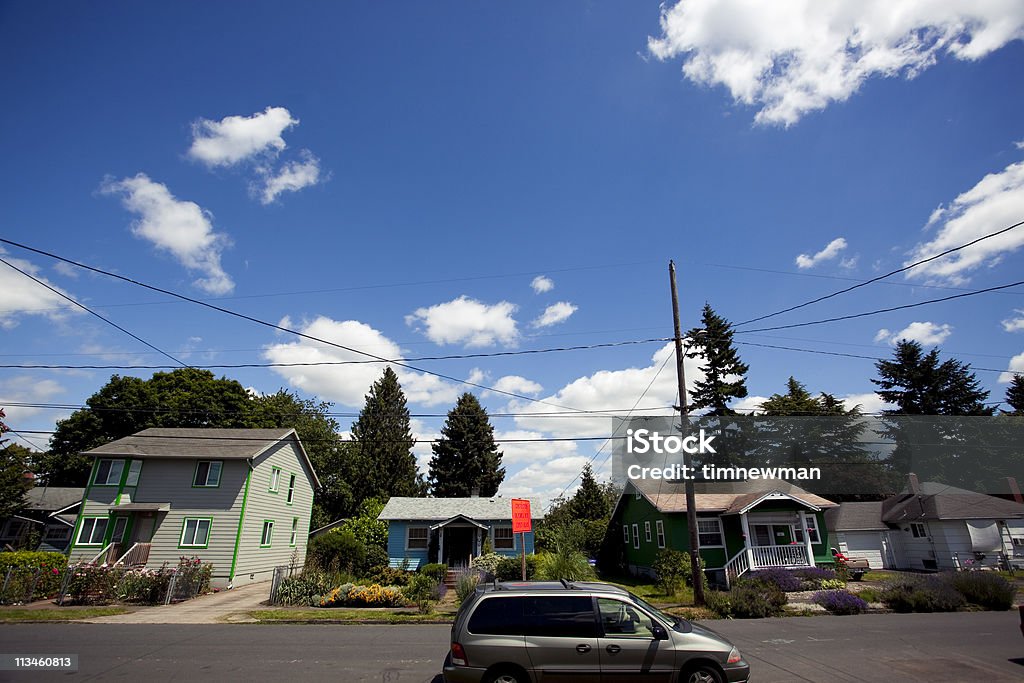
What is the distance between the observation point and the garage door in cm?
3238

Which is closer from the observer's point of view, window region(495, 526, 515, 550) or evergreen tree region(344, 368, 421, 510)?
window region(495, 526, 515, 550)

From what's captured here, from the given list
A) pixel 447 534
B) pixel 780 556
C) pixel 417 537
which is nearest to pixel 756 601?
pixel 780 556

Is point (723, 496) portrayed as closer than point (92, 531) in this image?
No

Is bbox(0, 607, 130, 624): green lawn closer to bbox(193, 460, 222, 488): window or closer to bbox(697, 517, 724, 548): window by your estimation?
bbox(193, 460, 222, 488): window

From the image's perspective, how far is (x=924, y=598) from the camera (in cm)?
1588

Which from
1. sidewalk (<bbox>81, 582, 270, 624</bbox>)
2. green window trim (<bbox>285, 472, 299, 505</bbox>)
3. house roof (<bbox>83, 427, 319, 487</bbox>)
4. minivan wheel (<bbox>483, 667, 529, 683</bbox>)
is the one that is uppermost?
house roof (<bbox>83, 427, 319, 487</bbox>)

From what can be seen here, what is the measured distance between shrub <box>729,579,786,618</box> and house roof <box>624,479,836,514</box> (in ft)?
18.4

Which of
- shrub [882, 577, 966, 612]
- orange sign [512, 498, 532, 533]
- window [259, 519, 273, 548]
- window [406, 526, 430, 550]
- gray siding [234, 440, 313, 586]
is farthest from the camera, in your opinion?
window [406, 526, 430, 550]

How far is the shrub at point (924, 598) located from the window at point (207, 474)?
94.3 ft

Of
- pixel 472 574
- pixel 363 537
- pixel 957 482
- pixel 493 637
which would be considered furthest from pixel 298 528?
pixel 957 482

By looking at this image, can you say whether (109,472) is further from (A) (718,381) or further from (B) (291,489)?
(A) (718,381)

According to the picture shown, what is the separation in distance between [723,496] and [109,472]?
32.9m

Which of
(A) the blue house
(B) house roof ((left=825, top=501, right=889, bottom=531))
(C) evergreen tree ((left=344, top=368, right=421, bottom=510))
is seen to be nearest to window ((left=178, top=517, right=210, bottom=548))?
(A) the blue house

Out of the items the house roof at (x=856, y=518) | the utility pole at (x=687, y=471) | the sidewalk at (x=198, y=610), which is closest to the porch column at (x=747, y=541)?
the utility pole at (x=687, y=471)
